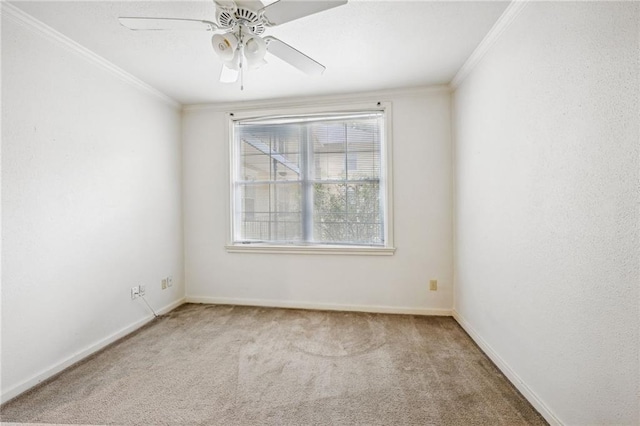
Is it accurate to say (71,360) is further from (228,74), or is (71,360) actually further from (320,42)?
(320,42)

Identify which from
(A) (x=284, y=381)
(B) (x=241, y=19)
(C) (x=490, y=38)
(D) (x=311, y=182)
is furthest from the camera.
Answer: (D) (x=311, y=182)

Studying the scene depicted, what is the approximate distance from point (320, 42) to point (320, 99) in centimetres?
102

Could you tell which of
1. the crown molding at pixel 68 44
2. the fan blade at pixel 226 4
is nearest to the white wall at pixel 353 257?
the crown molding at pixel 68 44

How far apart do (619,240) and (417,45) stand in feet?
5.88

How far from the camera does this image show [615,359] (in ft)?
3.56

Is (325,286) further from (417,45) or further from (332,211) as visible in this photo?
(417,45)

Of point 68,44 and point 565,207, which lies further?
point 68,44

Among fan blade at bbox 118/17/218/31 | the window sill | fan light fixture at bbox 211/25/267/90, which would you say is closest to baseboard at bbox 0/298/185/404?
the window sill

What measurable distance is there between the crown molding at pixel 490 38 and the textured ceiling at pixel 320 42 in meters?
0.04

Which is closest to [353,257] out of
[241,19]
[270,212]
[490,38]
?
[270,212]

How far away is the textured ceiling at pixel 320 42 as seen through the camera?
170 cm

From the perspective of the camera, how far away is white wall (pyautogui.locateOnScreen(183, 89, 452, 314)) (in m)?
2.89

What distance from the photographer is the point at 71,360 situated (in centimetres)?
203

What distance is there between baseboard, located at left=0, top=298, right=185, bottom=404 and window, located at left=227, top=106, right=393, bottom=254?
117cm
